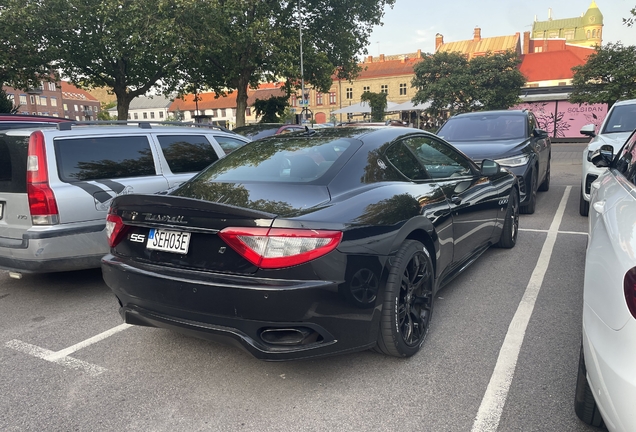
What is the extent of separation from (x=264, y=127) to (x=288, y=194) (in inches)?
392

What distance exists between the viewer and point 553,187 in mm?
10766

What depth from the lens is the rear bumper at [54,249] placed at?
4.25m

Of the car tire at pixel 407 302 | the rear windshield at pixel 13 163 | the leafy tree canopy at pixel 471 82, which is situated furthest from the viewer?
the leafy tree canopy at pixel 471 82

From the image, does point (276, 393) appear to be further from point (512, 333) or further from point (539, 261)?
point (539, 261)

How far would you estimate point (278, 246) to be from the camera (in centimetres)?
255

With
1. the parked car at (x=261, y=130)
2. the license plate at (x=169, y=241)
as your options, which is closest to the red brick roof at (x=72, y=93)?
the parked car at (x=261, y=130)

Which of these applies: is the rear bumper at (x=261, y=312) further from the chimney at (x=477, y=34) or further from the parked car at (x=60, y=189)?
the chimney at (x=477, y=34)

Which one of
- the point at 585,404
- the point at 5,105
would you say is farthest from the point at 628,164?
the point at 5,105

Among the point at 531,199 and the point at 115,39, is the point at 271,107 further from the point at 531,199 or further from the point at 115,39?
the point at 531,199

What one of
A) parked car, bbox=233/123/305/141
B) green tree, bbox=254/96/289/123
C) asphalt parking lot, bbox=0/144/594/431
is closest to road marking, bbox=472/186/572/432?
asphalt parking lot, bbox=0/144/594/431

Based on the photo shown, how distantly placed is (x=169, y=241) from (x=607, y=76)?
22939mm

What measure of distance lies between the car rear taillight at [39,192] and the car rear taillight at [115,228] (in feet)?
4.54

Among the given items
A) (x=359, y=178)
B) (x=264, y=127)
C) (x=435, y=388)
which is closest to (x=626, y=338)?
(x=435, y=388)

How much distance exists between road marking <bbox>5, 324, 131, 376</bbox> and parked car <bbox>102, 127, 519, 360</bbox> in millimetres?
538
